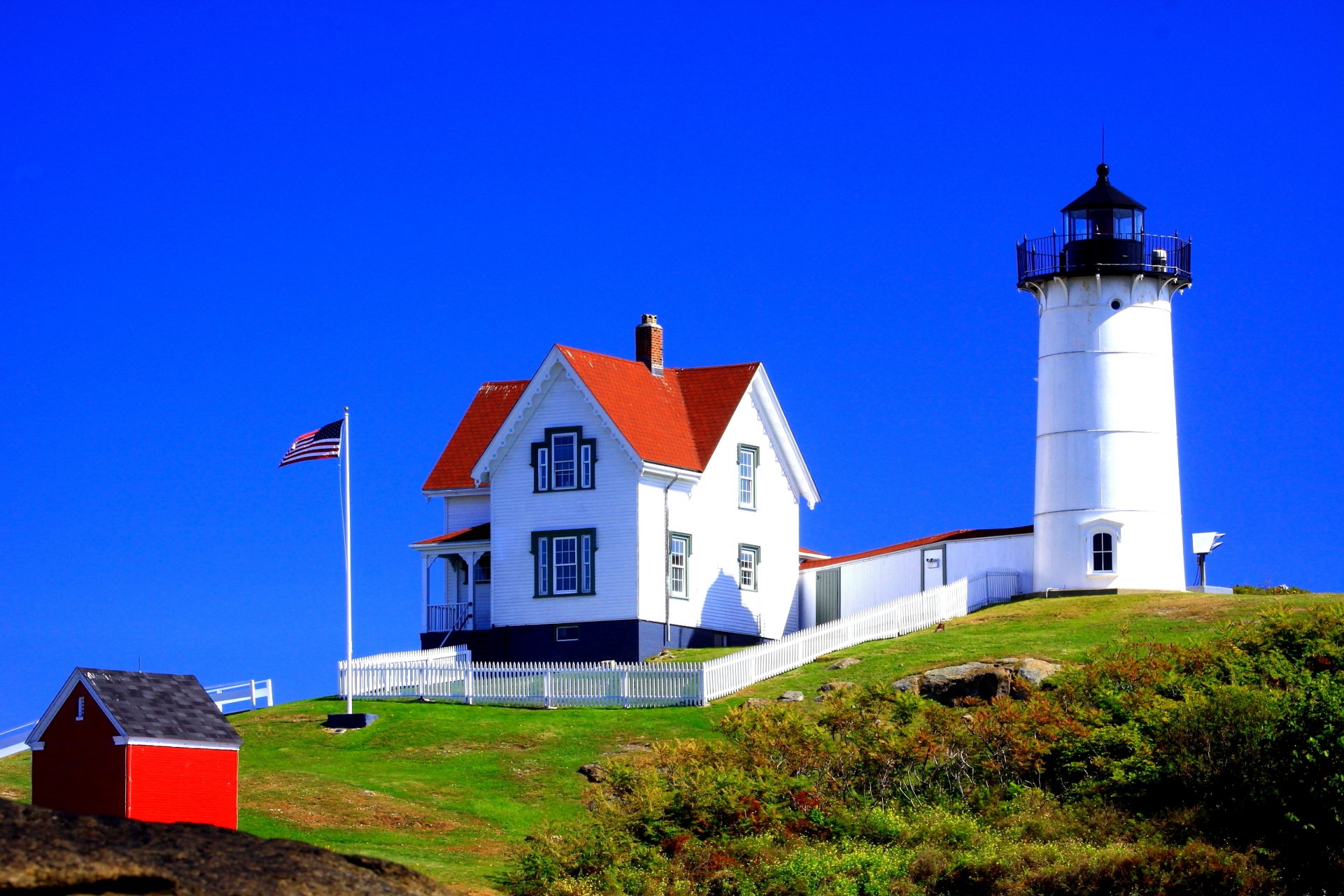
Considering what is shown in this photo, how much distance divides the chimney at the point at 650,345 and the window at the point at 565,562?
21.9ft

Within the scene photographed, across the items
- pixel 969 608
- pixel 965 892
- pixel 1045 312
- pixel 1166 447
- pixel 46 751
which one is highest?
pixel 1045 312

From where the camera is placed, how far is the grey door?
5362cm

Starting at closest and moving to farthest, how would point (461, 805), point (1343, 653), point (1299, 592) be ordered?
1. point (461, 805)
2. point (1343, 653)
3. point (1299, 592)

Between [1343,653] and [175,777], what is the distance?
21.3 m

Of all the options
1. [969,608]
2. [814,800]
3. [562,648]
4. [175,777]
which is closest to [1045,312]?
[969,608]

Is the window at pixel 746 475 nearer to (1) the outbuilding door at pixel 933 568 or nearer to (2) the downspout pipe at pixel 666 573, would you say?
(2) the downspout pipe at pixel 666 573

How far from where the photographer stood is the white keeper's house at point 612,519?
47688mm

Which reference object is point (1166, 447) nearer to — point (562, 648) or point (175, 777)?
point (562, 648)

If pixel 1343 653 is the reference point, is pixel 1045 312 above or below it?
above

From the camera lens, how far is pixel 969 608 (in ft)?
162

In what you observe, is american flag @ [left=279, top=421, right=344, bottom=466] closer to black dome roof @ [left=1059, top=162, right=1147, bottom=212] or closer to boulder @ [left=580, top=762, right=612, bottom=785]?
boulder @ [left=580, top=762, right=612, bottom=785]

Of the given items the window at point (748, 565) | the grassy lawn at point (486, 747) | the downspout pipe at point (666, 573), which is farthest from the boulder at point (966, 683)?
the window at point (748, 565)

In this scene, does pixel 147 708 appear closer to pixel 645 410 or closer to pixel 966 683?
pixel 966 683

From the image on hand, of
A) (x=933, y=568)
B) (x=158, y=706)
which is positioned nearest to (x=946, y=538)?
(x=933, y=568)
